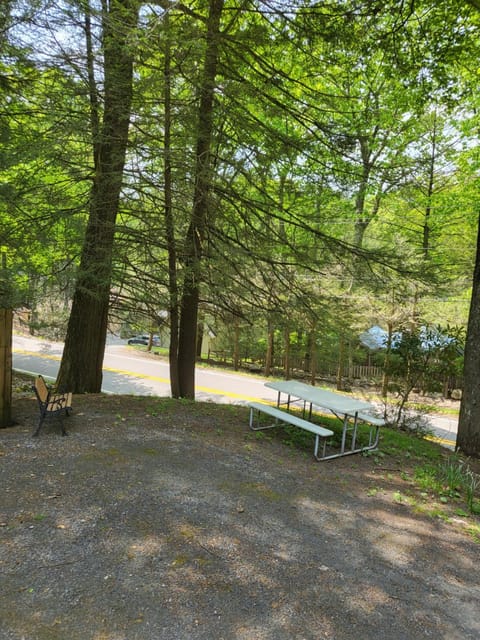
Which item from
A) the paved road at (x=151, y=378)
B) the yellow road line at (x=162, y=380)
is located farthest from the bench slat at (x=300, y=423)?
the yellow road line at (x=162, y=380)

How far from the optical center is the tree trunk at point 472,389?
6809 mm

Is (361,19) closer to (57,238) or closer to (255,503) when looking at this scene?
(57,238)

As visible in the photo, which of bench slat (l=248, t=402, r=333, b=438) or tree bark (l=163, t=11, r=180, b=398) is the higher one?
tree bark (l=163, t=11, r=180, b=398)

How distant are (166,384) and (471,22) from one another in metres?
12.6

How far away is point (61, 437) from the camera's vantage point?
4711 mm

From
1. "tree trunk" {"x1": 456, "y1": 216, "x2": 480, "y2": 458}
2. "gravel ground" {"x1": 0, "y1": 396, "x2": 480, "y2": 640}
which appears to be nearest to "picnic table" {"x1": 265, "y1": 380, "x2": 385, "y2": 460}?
"gravel ground" {"x1": 0, "y1": 396, "x2": 480, "y2": 640}

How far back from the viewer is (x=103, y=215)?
6492mm

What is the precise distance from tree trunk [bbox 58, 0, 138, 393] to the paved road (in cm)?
577

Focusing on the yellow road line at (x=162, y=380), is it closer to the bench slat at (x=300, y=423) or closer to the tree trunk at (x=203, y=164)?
the bench slat at (x=300, y=423)

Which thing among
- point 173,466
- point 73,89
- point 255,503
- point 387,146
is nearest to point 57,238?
point 73,89

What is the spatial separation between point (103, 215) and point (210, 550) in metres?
5.29

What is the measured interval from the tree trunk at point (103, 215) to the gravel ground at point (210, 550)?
2.37 m

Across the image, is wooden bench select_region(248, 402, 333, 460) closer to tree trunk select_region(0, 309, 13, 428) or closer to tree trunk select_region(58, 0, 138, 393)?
tree trunk select_region(58, 0, 138, 393)

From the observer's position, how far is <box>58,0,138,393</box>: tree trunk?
18.6 ft
